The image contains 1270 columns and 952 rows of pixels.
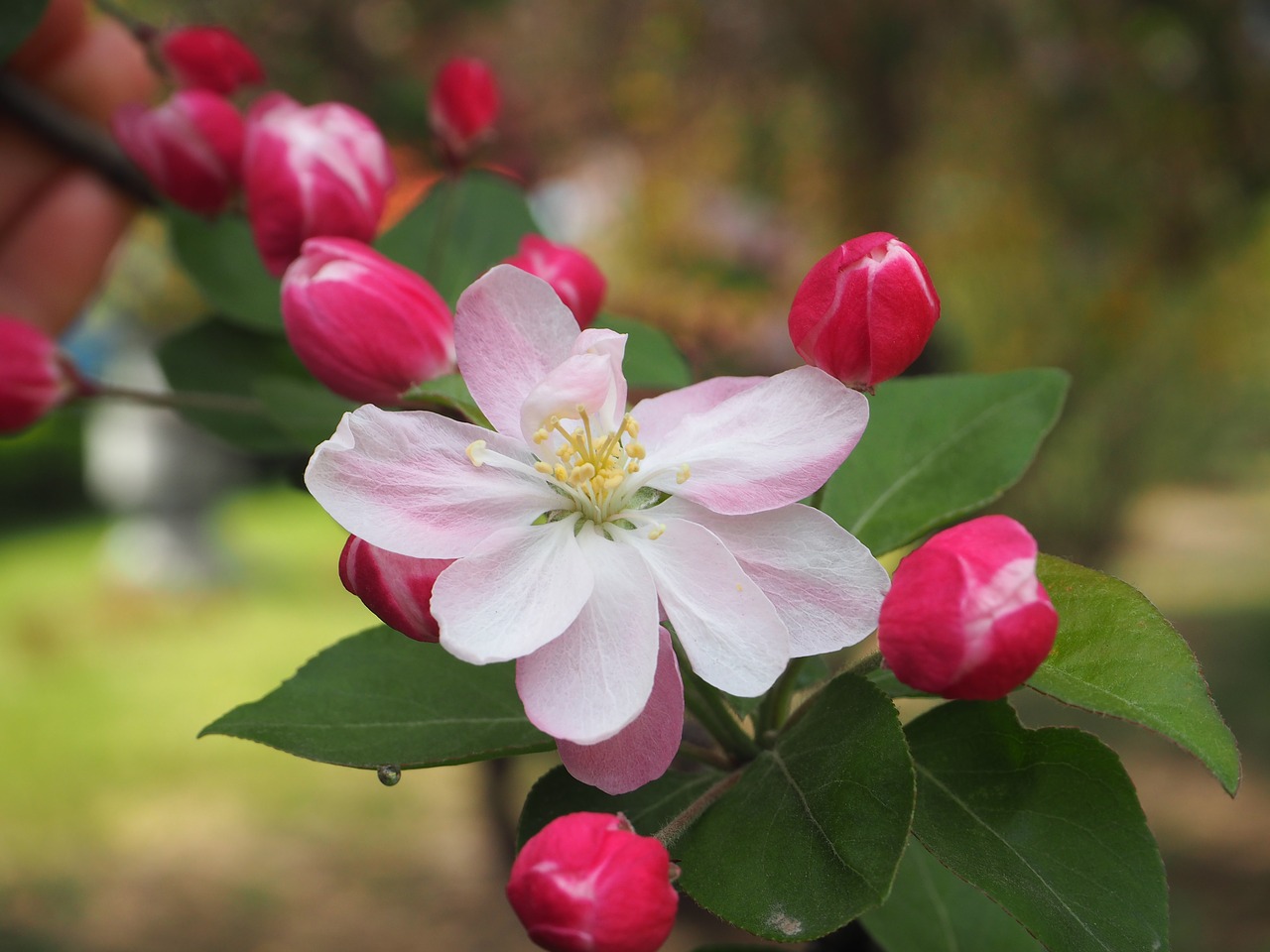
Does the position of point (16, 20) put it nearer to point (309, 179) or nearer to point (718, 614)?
point (309, 179)

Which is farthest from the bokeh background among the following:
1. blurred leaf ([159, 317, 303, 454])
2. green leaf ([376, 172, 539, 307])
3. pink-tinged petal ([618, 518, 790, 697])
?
pink-tinged petal ([618, 518, 790, 697])

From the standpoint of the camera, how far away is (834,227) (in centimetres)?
364

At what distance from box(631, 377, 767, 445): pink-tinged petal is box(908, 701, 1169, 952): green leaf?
20 cm

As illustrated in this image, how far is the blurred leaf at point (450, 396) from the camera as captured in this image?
0.54 metres

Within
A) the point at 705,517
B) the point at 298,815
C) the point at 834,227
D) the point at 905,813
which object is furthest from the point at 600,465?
the point at 298,815

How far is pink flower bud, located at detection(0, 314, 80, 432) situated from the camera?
34.2 inches

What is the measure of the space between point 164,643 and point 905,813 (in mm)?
5098

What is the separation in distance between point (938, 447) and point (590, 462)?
0.93 feet

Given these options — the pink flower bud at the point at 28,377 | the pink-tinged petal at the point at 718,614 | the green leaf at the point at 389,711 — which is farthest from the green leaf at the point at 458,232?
the pink-tinged petal at the point at 718,614

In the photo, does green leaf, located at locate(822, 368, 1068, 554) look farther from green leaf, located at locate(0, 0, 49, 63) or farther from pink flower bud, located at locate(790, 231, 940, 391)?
green leaf, located at locate(0, 0, 49, 63)

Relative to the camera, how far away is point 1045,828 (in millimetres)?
510

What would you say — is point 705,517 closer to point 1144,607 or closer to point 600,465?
point 600,465

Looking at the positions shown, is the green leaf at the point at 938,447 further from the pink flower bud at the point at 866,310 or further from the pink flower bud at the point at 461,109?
the pink flower bud at the point at 461,109

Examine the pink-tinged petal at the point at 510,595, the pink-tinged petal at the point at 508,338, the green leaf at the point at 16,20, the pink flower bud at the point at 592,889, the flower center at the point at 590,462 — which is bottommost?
the pink flower bud at the point at 592,889
